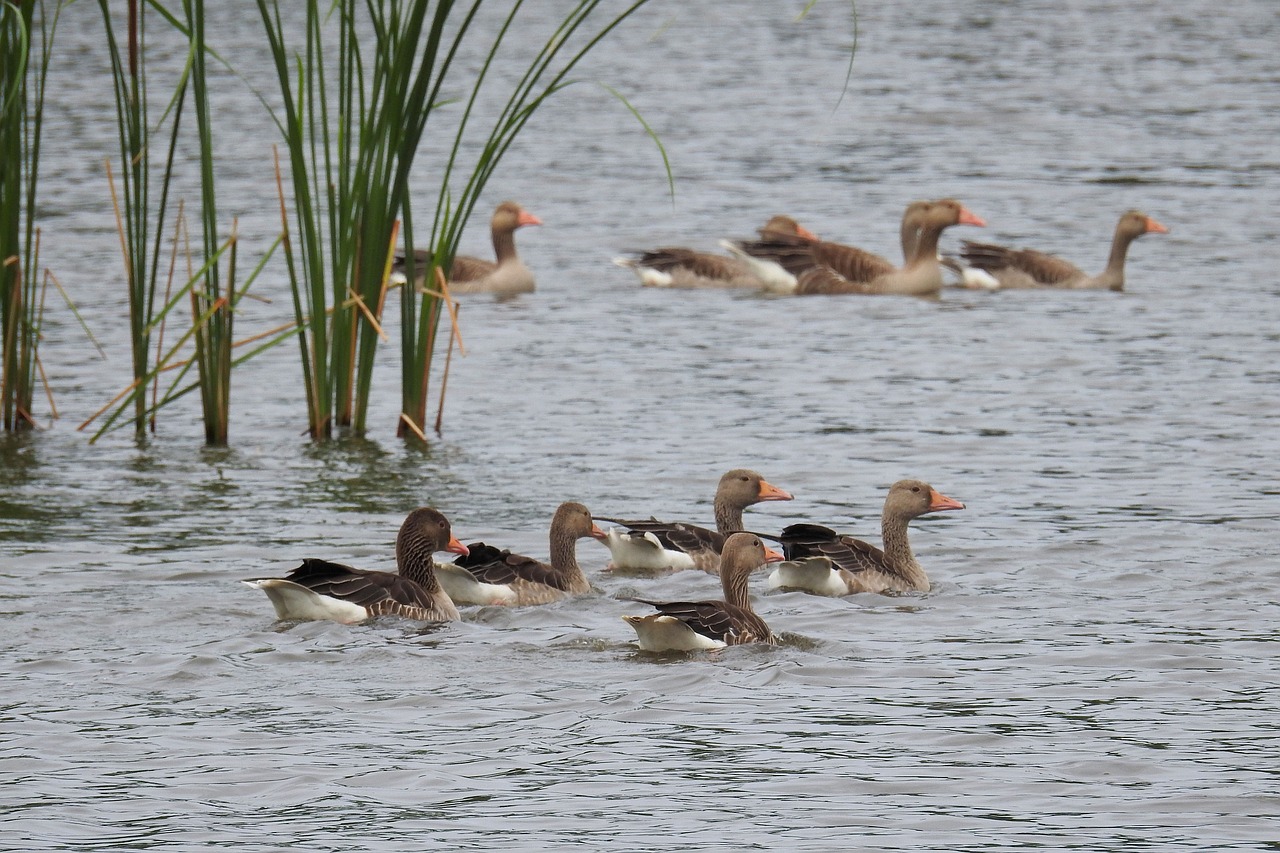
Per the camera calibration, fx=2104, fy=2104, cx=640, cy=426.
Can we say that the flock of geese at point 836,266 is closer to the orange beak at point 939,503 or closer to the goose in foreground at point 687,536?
the goose in foreground at point 687,536

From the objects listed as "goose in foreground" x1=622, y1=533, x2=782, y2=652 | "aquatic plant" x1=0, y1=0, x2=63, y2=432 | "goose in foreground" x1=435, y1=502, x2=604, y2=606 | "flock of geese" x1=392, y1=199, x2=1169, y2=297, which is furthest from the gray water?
"aquatic plant" x1=0, y1=0, x2=63, y2=432

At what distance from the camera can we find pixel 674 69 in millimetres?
43094

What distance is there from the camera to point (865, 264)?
75.4 feet

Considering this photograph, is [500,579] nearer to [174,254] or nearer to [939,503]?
[939,503]

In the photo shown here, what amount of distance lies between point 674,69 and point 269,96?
8.63m

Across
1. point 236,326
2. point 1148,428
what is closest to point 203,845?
point 1148,428

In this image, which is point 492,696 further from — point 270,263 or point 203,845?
point 270,263

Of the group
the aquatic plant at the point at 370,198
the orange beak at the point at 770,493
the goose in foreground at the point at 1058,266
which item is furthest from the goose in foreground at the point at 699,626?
the goose in foreground at the point at 1058,266

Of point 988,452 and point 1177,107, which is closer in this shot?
point 988,452

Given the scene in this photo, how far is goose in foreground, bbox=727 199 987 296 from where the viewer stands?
23.0 m

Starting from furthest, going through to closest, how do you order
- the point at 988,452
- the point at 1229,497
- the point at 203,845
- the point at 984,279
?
the point at 984,279
the point at 988,452
the point at 1229,497
the point at 203,845

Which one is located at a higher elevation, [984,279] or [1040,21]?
[1040,21]

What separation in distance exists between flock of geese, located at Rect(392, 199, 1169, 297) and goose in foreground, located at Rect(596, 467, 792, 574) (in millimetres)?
10584

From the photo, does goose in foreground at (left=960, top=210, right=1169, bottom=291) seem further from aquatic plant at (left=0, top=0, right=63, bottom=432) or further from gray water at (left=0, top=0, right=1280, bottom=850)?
aquatic plant at (left=0, top=0, right=63, bottom=432)
